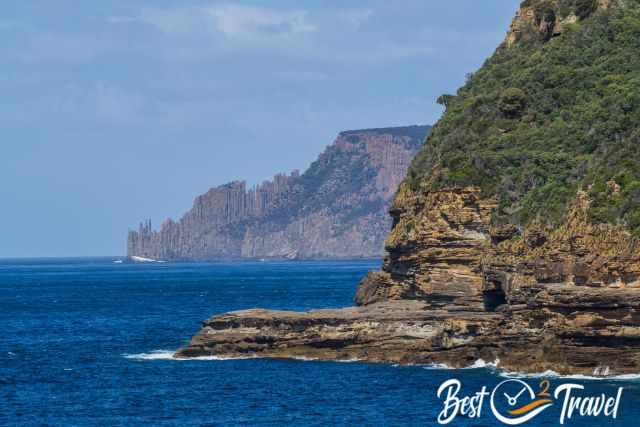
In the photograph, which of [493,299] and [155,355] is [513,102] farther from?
[155,355]

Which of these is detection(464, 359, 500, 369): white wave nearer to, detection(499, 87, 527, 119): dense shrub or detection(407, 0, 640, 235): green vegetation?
detection(407, 0, 640, 235): green vegetation

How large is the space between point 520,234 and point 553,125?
1349cm

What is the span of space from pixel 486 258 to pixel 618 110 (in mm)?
11637

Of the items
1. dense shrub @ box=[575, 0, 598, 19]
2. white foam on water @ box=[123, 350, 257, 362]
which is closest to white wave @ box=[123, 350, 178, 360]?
white foam on water @ box=[123, 350, 257, 362]

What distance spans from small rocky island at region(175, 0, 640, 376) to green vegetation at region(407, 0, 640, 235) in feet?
0.42

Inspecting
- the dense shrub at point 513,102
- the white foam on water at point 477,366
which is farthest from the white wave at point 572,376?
the dense shrub at point 513,102

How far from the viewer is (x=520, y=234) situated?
260 feet

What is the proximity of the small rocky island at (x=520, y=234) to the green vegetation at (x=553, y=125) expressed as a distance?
13 cm

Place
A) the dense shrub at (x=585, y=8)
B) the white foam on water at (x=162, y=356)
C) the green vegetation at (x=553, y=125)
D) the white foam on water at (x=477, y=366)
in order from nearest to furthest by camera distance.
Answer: the white foam on water at (x=477, y=366), the green vegetation at (x=553, y=125), the white foam on water at (x=162, y=356), the dense shrub at (x=585, y=8)

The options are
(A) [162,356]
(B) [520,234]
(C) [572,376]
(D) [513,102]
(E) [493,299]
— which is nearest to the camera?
(C) [572,376]

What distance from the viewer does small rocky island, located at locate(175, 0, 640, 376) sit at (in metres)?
67.1

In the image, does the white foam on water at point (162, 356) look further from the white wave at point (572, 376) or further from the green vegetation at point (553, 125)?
the white wave at point (572, 376)

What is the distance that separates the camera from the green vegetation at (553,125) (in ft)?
249

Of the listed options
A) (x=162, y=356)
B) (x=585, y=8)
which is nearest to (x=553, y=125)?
(x=585, y=8)
